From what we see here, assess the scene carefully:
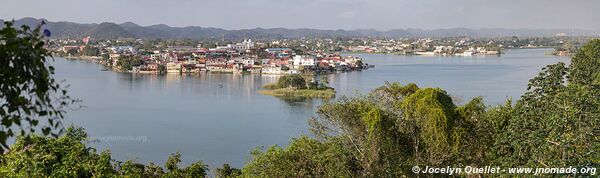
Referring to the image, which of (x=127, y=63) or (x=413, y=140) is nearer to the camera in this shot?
(x=413, y=140)

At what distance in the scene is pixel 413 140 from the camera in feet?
8.86

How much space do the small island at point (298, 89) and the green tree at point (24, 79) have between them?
11.1 m

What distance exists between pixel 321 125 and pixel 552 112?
48.2 inches

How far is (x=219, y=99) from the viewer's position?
1192 centimetres

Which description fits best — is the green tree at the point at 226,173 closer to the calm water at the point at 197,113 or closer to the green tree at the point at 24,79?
the calm water at the point at 197,113

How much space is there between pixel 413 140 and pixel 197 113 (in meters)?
7.49

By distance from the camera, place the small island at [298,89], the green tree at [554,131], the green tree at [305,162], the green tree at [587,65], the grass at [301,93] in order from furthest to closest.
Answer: the small island at [298,89], the grass at [301,93], the green tree at [587,65], the green tree at [305,162], the green tree at [554,131]

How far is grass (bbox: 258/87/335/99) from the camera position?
1214cm

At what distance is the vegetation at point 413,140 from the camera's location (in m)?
1.89

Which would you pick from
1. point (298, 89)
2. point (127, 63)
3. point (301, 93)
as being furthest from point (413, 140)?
point (127, 63)

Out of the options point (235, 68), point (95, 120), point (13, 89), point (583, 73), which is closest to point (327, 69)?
point (235, 68)

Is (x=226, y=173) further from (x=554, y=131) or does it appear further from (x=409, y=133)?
(x=554, y=131)

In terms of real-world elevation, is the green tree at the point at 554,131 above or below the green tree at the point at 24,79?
below

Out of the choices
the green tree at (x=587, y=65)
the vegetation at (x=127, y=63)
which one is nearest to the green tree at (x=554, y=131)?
the green tree at (x=587, y=65)
